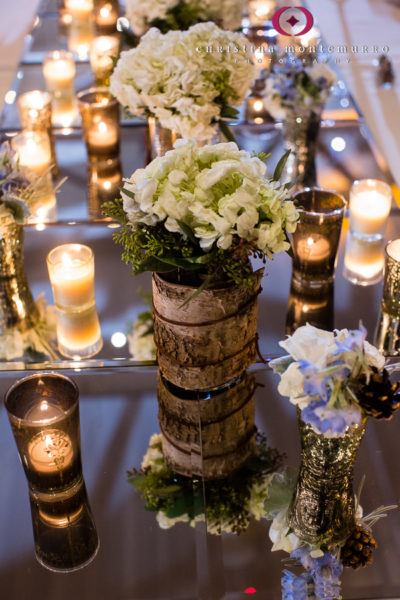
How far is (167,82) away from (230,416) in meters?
0.77

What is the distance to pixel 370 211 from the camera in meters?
1.65

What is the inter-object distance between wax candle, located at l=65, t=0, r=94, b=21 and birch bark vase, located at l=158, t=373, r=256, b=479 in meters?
2.12

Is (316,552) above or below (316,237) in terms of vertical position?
below

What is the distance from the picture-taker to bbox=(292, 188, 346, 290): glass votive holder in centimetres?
140

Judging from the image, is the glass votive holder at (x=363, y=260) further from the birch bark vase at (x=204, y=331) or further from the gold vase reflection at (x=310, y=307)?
the birch bark vase at (x=204, y=331)

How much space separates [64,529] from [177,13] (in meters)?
1.52

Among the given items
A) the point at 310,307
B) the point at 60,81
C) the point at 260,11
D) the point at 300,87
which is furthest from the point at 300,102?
the point at 260,11

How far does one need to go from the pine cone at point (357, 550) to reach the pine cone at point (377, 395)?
25cm

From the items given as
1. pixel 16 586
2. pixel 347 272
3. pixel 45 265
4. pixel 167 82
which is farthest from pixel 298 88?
pixel 16 586

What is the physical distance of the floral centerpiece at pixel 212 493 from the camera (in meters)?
1.06

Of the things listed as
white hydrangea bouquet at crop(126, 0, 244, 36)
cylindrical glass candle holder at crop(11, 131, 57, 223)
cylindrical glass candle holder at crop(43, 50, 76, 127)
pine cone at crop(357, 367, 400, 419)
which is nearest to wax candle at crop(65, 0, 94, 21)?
cylindrical glass candle holder at crop(43, 50, 76, 127)

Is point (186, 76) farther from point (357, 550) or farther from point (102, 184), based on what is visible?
point (357, 550)

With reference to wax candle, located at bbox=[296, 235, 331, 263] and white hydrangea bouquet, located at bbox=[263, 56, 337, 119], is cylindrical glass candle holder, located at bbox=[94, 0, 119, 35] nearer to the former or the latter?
white hydrangea bouquet, located at bbox=[263, 56, 337, 119]

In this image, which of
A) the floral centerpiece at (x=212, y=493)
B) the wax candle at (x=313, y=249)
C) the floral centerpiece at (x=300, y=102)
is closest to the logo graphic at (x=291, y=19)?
the floral centerpiece at (x=300, y=102)
